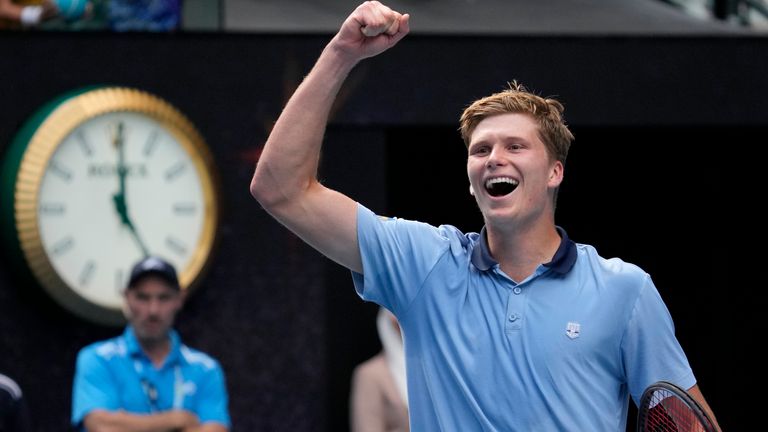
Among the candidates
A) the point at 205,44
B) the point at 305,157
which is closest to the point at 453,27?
the point at 205,44

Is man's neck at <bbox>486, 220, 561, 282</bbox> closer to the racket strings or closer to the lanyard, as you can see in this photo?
the racket strings

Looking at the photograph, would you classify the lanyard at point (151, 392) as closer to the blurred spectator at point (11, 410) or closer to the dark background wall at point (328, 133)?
the dark background wall at point (328, 133)

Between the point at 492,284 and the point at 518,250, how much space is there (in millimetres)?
83

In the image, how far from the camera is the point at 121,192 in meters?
5.13

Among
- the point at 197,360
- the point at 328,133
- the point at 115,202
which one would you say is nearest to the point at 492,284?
the point at 197,360

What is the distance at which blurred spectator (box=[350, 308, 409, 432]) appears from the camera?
15.2 feet

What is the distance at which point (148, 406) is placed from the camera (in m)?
4.51

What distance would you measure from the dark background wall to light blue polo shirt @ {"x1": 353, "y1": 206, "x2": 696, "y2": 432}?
114 inches

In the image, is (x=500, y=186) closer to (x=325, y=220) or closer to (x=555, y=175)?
(x=555, y=175)

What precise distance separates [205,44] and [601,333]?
10.6ft

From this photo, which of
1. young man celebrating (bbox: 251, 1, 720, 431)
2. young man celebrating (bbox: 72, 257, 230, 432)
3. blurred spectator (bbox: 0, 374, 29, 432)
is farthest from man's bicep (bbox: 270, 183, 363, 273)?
young man celebrating (bbox: 72, 257, 230, 432)

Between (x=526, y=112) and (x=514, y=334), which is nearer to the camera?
(x=514, y=334)

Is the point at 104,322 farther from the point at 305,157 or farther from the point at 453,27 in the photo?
the point at 305,157

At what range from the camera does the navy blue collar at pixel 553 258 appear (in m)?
2.43
